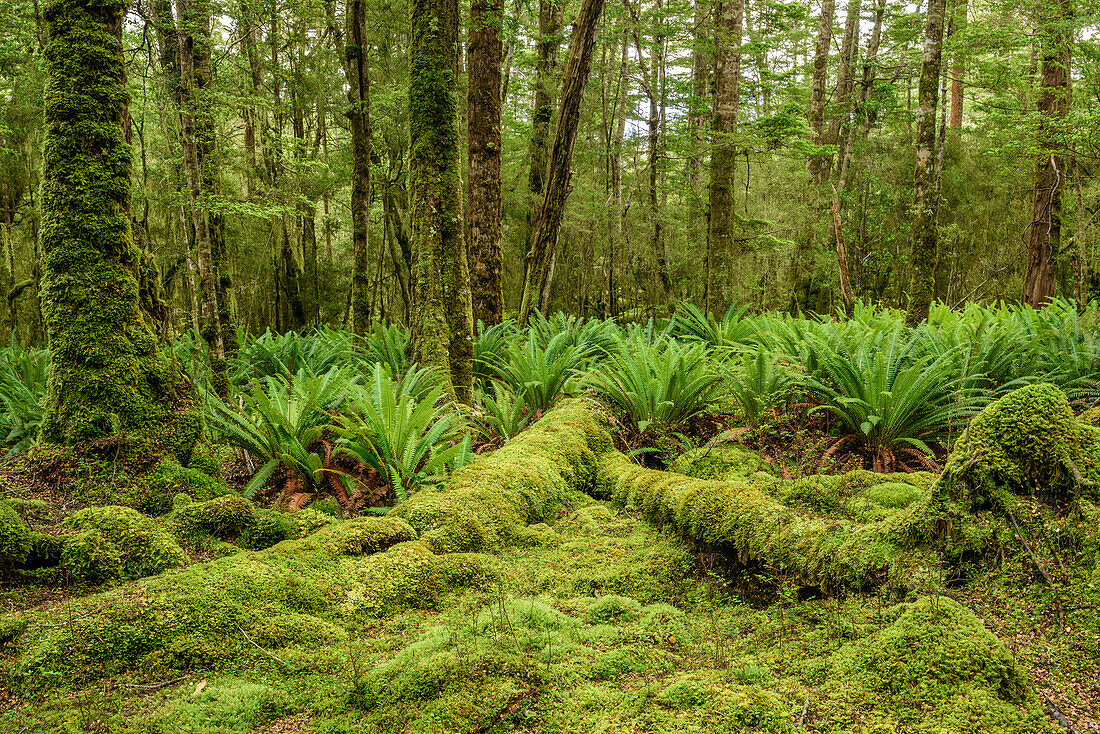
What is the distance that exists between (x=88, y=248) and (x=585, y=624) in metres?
3.22

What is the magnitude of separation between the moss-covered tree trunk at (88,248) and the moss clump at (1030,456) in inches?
147

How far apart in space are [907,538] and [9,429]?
6338mm

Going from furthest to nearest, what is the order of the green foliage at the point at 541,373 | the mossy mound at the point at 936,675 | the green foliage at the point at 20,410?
the green foliage at the point at 541,373, the green foliage at the point at 20,410, the mossy mound at the point at 936,675

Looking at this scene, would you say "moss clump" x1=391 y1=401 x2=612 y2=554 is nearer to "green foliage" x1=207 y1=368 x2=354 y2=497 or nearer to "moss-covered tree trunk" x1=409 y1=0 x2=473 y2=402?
"green foliage" x1=207 y1=368 x2=354 y2=497

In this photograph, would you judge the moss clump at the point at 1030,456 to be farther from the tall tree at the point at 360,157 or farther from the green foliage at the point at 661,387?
the tall tree at the point at 360,157

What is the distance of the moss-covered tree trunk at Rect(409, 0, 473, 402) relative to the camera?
5.01 meters

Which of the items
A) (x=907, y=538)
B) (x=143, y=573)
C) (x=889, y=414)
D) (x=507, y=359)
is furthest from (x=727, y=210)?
(x=143, y=573)

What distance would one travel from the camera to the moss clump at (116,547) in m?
2.10

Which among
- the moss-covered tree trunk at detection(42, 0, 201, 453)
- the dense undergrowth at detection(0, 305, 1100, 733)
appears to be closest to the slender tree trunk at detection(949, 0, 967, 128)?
the dense undergrowth at detection(0, 305, 1100, 733)

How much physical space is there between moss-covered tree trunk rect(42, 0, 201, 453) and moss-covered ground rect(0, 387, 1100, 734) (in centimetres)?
81


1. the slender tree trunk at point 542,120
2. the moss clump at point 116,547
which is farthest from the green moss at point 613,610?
the slender tree trunk at point 542,120

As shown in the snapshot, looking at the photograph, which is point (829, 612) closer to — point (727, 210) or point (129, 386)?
point (129, 386)

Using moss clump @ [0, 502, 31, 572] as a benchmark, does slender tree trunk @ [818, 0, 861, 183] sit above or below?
above

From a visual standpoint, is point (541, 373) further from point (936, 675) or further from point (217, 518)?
point (936, 675)
